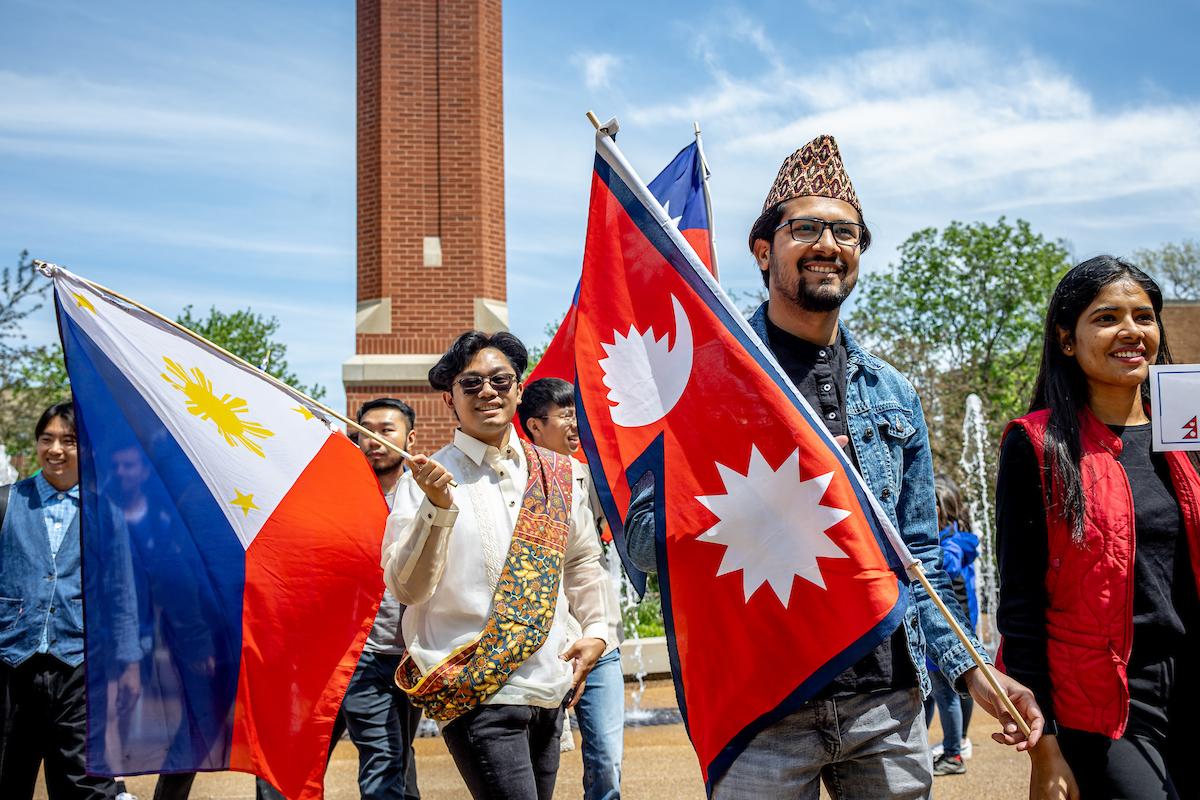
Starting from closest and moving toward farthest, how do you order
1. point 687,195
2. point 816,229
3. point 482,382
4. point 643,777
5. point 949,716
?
point 816,229 < point 482,382 < point 687,195 < point 949,716 < point 643,777

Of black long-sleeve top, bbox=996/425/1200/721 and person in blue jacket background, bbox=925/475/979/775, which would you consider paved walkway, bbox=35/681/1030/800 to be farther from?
black long-sleeve top, bbox=996/425/1200/721

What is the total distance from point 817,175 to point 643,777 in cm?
583

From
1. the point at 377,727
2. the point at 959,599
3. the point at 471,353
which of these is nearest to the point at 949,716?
the point at 959,599

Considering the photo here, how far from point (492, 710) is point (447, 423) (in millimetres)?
10022

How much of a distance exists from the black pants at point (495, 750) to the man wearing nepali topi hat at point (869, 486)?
98cm

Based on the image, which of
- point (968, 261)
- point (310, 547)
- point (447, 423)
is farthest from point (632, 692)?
point (968, 261)

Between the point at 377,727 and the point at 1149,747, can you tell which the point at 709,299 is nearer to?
the point at 1149,747

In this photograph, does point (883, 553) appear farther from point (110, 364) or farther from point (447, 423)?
point (447, 423)

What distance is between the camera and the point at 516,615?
3.92m

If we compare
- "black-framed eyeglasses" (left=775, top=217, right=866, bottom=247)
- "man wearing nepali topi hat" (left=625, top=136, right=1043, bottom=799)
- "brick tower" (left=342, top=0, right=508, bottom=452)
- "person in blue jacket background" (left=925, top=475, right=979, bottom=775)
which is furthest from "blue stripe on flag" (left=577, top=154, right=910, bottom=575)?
"brick tower" (left=342, top=0, right=508, bottom=452)

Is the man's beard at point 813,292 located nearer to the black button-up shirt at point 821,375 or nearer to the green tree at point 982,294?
the black button-up shirt at point 821,375

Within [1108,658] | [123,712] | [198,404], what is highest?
[198,404]

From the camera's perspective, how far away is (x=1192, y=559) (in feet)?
9.76

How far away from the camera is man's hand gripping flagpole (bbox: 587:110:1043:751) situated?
275cm
